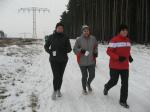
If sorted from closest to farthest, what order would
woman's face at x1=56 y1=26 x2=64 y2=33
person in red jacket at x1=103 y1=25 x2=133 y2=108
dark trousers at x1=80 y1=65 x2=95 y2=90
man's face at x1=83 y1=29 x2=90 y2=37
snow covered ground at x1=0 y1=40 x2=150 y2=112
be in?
1. person in red jacket at x1=103 y1=25 x2=133 y2=108
2. snow covered ground at x1=0 y1=40 x2=150 y2=112
3. woman's face at x1=56 y1=26 x2=64 y2=33
4. man's face at x1=83 y1=29 x2=90 y2=37
5. dark trousers at x1=80 y1=65 x2=95 y2=90

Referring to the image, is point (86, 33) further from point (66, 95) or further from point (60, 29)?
point (66, 95)

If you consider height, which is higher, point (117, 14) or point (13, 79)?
point (117, 14)

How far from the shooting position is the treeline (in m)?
34.6

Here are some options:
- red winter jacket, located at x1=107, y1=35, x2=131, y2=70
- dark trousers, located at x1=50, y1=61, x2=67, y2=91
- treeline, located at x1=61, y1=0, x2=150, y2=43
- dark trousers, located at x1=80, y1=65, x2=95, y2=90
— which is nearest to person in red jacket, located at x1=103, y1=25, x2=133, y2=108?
red winter jacket, located at x1=107, y1=35, x2=131, y2=70

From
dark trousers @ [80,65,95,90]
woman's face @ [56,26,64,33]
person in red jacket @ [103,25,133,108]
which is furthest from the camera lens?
dark trousers @ [80,65,95,90]

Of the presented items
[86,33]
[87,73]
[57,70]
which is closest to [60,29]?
[86,33]

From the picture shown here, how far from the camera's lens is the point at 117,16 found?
42.6 metres

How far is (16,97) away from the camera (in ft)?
30.9

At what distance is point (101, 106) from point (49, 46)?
215cm

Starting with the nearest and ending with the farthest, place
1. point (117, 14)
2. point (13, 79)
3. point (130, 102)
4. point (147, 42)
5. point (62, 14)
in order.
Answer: point (130, 102)
point (13, 79)
point (147, 42)
point (117, 14)
point (62, 14)

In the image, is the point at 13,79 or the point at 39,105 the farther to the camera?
the point at 13,79

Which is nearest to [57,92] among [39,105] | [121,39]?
[39,105]

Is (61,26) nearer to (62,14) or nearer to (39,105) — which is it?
(39,105)

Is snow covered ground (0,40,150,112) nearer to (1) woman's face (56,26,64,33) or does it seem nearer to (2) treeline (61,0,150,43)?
(1) woman's face (56,26,64,33)
